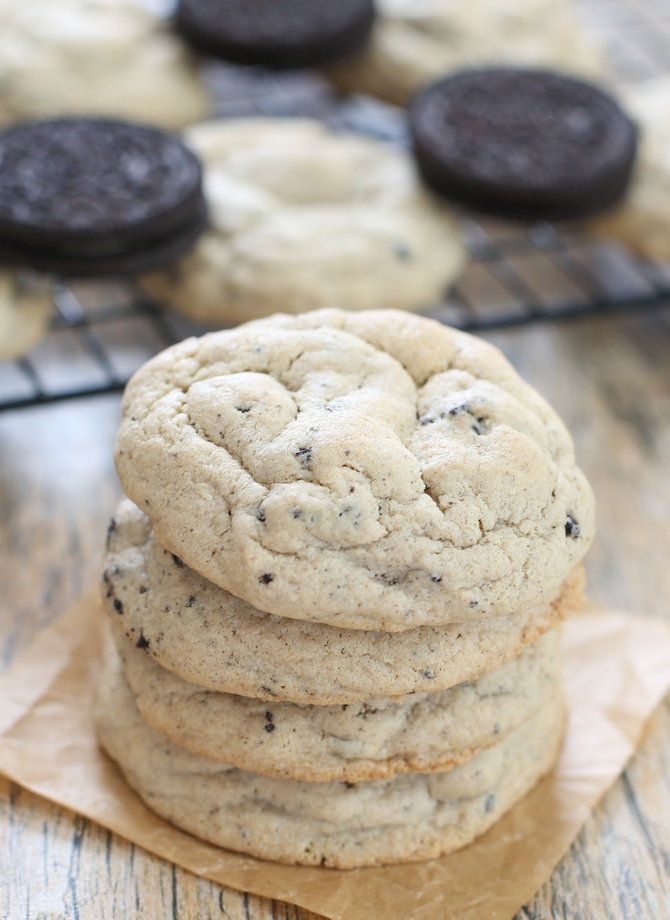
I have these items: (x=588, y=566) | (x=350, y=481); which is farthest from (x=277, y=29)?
(x=350, y=481)

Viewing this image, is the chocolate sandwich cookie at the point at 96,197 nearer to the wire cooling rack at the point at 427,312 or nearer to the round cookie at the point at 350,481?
the wire cooling rack at the point at 427,312

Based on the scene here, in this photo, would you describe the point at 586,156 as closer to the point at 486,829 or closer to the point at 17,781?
the point at 486,829

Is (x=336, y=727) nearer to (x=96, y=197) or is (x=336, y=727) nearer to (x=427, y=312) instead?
(x=96, y=197)

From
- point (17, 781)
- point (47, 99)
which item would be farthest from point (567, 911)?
point (47, 99)

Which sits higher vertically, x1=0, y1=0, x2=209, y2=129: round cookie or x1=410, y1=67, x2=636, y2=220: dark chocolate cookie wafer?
x1=410, y1=67, x2=636, y2=220: dark chocolate cookie wafer

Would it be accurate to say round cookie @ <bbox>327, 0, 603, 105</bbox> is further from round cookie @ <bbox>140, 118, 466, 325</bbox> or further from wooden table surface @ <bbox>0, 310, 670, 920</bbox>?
wooden table surface @ <bbox>0, 310, 670, 920</bbox>

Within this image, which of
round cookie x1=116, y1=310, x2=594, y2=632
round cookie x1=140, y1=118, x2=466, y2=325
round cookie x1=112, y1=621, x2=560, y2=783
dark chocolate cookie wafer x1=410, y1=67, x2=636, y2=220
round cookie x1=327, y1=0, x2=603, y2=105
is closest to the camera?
round cookie x1=116, y1=310, x2=594, y2=632

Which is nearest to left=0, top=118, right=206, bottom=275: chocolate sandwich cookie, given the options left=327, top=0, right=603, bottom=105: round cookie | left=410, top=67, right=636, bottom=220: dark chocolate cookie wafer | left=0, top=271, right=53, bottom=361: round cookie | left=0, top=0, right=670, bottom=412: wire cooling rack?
left=0, top=271, right=53, bottom=361: round cookie
